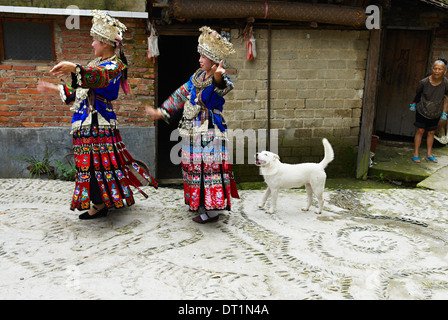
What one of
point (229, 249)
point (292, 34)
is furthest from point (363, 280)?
point (292, 34)

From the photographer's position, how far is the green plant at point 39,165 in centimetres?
653

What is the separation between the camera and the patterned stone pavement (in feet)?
10.7

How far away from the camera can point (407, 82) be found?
30.8 feet

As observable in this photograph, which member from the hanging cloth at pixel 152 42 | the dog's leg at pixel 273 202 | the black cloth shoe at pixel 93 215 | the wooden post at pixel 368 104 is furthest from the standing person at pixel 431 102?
the black cloth shoe at pixel 93 215

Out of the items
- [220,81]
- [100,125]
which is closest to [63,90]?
[100,125]

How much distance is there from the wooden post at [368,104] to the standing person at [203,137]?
385 cm

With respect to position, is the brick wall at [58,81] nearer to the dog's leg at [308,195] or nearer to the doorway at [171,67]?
the dog's leg at [308,195]

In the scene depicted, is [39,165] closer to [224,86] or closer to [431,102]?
[224,86]

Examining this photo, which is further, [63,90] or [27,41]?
[27,41]

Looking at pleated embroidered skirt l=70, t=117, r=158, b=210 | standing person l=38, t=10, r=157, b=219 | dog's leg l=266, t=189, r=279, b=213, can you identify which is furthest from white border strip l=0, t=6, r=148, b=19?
dog's leg l=266, t=189, r=279, b=213

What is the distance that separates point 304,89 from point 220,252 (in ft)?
13.2

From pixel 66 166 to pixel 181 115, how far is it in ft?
10.3

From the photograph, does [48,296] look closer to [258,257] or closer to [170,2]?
[258,257]

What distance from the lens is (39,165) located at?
652 centimetres
